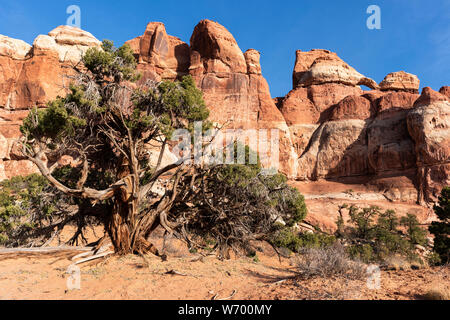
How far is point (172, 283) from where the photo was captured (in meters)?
6.29

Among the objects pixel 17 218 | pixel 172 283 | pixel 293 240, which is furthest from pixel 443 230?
pixel 17 218

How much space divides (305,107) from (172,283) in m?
54.7

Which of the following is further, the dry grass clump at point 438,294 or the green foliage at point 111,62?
the green foliage at point 111,62

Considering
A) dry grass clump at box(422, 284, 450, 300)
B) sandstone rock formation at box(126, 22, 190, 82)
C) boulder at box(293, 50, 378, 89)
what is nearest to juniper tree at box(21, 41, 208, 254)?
dry grass clump at box(422, 284, 450, 300)

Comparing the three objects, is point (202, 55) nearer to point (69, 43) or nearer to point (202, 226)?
point (69, 43)

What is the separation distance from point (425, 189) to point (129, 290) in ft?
147

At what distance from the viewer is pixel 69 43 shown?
4362cm

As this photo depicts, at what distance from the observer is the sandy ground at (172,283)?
5.11 m

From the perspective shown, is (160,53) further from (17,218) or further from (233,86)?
(17,218)

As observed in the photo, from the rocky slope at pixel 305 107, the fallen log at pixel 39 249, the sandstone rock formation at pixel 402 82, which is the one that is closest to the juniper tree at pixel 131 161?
the fallen log at pixel 39 249

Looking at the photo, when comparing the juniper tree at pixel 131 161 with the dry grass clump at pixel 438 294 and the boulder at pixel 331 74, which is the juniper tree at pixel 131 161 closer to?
the dry grass clump at pixel 438 294

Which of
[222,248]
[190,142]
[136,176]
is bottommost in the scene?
[222,248]

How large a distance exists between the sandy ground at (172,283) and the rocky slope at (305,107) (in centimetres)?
3150
